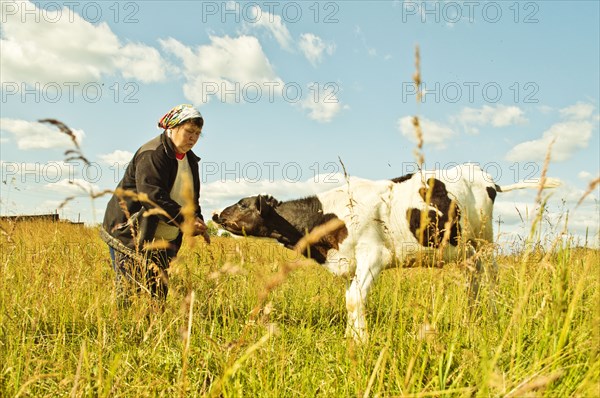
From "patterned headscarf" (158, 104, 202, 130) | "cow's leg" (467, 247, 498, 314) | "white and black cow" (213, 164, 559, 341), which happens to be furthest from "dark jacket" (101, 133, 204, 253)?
"cow's leg" (467, 247, 498, 314)

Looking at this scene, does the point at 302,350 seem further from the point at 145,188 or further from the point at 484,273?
the point at 145,188

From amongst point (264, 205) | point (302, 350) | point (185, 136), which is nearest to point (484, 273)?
point (302, 350)

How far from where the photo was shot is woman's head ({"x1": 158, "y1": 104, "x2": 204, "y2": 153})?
14.3ft

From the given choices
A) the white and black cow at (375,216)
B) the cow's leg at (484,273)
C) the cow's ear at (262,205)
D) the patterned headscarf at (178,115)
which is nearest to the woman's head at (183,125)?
the patterned headscarf at (178,115)

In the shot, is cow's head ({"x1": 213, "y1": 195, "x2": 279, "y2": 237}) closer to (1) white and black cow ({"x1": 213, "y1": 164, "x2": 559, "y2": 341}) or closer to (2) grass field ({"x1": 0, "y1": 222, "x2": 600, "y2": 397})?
(1) white and black cow ({"x1": 213, "y1": 164, "x2": 559, "y2": 341})

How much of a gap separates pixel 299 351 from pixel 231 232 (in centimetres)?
329

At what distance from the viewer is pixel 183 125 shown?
4.36 meters

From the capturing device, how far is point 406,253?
17.5 feet

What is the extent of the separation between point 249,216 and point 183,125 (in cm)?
212

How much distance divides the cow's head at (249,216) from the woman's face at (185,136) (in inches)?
69.7

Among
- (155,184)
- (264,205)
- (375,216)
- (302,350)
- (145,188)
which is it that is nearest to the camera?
(302,350)

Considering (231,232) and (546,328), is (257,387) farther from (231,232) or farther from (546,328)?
(231,232)

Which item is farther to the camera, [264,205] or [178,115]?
[264,205]

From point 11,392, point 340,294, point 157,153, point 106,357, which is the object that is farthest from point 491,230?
point 11,392
